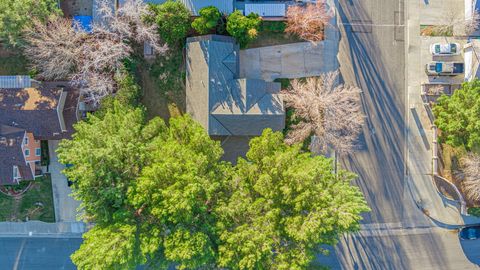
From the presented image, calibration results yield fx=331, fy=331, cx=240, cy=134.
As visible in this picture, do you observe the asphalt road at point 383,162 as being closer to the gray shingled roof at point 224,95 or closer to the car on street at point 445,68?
the car on street at point 445,68

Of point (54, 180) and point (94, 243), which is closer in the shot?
point (94, 243)

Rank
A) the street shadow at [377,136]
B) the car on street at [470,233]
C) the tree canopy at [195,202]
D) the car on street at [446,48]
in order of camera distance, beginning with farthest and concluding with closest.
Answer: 1. the car on street at [470,233]
2. the street shadow at [377,136]
3. the car on street at [446,48]
4. the tree canopy at [195,202]

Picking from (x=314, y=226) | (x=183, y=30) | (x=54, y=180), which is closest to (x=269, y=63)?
(x=183, y=30)

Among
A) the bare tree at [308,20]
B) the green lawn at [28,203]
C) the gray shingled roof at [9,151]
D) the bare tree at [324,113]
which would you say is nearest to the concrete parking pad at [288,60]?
the bare tree at [308,20]

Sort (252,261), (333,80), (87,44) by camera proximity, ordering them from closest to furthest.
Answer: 1. (252,261)
2. (87,44)
3. (333,80)

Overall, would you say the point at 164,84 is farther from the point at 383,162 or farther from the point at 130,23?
the point at 383,162

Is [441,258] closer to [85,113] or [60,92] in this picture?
[85,113]

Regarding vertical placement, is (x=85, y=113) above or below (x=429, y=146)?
above

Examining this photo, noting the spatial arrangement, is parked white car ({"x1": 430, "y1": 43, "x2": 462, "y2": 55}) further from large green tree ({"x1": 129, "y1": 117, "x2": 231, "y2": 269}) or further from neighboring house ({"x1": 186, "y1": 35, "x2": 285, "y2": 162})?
large green tree ({"x1": 129, "y1": 117, "x2": 231, "y2": 269})
